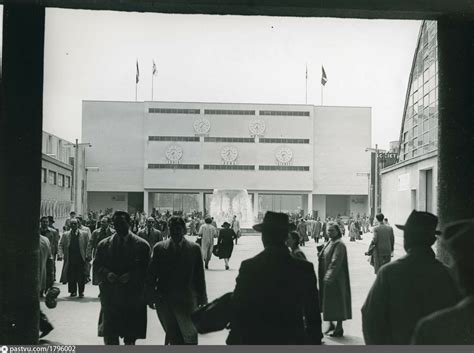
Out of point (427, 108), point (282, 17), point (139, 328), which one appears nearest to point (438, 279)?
point (282, 17)

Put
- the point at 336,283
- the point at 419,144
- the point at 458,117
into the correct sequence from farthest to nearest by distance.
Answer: the point at 419,144 → the point at 336,283 → the point at 458,117

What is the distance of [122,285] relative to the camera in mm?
6004

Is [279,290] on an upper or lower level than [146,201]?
lower

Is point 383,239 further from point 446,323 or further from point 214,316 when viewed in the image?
point 446,323

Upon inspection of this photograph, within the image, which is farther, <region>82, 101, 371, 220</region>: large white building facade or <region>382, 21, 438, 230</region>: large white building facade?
<region>82, 101, 371, 220</region>: large white building facade

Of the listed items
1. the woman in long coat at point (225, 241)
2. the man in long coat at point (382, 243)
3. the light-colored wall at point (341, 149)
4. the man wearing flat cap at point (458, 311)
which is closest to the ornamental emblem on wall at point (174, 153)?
the light-colored wall at point (341, 149)

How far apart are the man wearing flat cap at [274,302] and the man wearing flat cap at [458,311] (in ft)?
2.71

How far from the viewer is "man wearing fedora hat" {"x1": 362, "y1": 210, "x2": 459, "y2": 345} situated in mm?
3531

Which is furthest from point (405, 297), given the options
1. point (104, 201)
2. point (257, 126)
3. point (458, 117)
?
point (104, 201)

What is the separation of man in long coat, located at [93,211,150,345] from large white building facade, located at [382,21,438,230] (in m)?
17.4

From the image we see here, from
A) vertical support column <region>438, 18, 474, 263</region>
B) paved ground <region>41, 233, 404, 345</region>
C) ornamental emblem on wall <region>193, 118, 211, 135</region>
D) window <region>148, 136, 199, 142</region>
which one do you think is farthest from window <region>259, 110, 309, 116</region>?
vertical support column <region>438, 18, 474, 263</region>

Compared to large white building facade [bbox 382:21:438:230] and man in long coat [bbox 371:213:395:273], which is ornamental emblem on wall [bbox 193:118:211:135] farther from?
man in long coat [bbox 371:213:395:273]

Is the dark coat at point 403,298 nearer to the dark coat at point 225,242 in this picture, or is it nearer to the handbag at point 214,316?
the handbag at point 214,316

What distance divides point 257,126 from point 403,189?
2905cm
